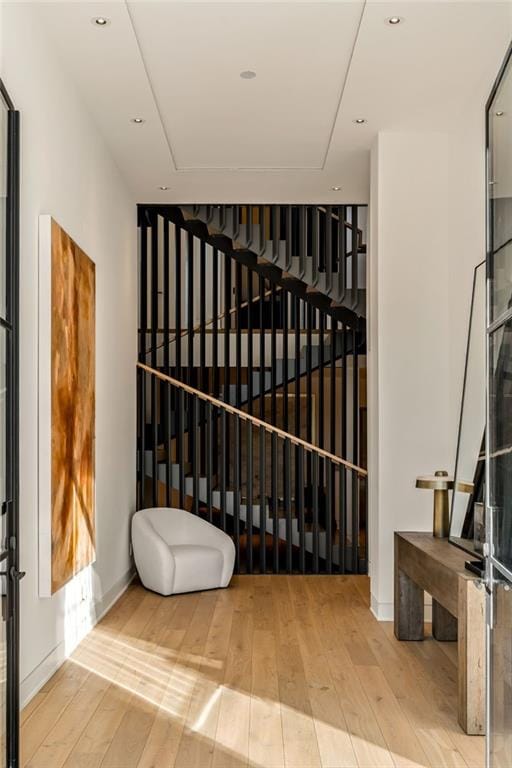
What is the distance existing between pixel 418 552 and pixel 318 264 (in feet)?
11.7

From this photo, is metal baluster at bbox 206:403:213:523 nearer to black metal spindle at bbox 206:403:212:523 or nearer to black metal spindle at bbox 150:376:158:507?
black metal spindle at bbox 206:403:212:523

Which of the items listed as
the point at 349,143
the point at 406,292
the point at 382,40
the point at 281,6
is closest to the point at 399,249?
the point at 406,292

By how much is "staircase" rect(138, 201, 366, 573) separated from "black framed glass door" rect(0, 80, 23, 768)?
3.96 meters

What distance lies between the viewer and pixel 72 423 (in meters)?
4.32

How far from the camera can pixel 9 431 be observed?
2789mm

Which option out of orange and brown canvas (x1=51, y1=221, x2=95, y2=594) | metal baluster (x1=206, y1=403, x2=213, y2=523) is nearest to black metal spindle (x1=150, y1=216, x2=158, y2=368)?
metal baluster (x1=206, y1=403, x2=213, y2=523)

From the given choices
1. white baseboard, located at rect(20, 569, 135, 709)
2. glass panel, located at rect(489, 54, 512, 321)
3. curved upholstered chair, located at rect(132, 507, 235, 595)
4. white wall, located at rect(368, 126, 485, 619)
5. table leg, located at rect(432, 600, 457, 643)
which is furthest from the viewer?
curved upholstered chair, located at rect(132, 507, 235, 595)

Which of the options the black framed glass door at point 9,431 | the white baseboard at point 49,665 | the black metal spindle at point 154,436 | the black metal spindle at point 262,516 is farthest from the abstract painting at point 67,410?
the black metal spindle at point 262,516

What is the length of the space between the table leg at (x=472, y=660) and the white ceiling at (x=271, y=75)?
265cm

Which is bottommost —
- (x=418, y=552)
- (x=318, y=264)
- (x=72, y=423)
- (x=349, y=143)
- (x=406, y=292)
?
(x=418, y=552)

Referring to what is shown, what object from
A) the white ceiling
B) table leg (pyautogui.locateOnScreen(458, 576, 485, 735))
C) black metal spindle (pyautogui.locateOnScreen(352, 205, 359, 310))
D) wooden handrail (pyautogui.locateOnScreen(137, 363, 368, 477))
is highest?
the white ceiling

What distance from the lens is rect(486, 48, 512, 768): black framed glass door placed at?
2.20 meters

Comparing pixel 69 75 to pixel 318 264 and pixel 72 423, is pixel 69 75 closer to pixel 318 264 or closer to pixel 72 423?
pixel 72 423

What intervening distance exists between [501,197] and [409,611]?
9.89ft
